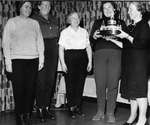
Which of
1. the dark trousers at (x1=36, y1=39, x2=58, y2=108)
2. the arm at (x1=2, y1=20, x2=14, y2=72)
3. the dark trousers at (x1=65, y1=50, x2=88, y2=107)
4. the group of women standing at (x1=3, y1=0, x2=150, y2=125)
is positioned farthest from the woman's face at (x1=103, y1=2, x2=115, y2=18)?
the arm at (x1=2, y1=20, x2=14, y2=72)

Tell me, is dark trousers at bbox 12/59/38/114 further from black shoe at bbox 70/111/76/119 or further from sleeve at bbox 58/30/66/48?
black shoe at bbox 70/111/76/119

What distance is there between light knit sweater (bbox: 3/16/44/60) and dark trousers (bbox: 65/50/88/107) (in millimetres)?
604

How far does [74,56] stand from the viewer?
12.8 ft

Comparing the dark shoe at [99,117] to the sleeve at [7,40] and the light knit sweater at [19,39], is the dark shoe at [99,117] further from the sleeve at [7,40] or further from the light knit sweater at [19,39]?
the sleeve at [7,40]

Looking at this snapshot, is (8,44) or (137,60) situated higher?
(8,44)

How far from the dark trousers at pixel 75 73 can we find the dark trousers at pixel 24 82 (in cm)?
56

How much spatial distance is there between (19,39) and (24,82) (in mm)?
430

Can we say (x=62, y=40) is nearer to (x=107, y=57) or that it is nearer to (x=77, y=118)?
(x=107, y=57)

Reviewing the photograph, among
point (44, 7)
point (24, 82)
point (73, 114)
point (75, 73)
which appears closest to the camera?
point (24, 82)

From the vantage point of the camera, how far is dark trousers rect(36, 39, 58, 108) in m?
3.86

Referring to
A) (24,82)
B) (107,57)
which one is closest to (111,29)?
(107,57)

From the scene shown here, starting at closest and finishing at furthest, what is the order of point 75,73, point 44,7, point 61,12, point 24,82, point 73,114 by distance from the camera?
point 24,82, point 44,7, point 75,73, point 73,114, point 61,12

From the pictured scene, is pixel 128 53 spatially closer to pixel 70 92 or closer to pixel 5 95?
pixel 70 92

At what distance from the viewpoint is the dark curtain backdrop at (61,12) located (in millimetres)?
4336
